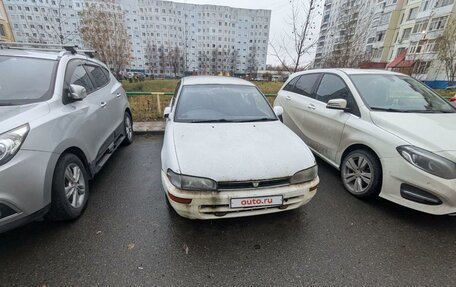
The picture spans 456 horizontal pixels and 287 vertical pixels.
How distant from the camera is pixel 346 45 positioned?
10.7m

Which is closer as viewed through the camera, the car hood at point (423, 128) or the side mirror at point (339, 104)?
the car hood at point (423, 128)

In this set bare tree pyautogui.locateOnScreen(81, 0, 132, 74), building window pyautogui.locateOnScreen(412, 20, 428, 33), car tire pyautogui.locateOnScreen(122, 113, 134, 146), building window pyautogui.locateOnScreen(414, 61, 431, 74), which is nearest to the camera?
car tire pyautogui.locateOnScreen(122, 113, 134, 146)

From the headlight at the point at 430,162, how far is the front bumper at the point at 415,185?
0.13 feet

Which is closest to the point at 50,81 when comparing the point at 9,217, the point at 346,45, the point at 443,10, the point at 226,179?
the point at 9,217

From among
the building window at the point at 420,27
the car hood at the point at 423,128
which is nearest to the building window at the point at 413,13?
the building window at the point at 420,27

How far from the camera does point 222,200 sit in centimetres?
190

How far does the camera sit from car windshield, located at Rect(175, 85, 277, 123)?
2855mm

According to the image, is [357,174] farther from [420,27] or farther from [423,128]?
[420,27]

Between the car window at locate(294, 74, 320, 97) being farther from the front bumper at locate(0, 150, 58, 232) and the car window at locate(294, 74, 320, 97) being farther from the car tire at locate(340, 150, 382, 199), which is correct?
the front bumper at locate(0, 150, 58, 232)

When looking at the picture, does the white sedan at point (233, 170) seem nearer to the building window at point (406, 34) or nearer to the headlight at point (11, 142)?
the headlight at point (11, 142)

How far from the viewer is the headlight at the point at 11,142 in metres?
1.57

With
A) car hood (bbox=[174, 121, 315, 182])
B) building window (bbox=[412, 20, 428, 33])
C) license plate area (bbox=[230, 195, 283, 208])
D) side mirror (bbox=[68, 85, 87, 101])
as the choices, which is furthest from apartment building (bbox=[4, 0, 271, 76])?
license plate area (bbox=[230, 195, 283, 208])

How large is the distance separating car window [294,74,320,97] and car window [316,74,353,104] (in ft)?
0.67

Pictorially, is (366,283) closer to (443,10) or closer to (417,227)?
(417,227)
